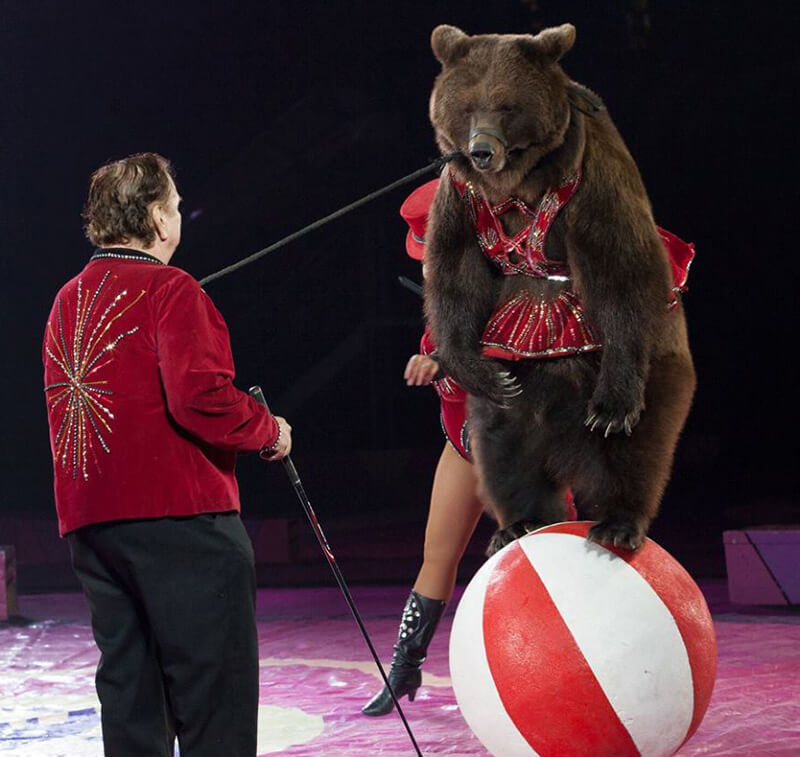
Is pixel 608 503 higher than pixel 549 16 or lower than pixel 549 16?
lower

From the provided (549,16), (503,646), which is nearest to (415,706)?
(503,646)

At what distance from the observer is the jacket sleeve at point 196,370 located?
1899 millimetres

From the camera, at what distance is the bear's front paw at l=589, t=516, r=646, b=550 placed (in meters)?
2.05

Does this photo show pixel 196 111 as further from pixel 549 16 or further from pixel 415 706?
pixel 415 706

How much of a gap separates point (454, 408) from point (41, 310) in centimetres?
495

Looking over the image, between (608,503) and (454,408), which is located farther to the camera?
(454,408)

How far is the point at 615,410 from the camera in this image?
2004mm

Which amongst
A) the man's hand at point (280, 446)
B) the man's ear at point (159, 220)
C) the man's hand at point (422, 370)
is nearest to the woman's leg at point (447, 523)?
the man's hand at point (422, 370)

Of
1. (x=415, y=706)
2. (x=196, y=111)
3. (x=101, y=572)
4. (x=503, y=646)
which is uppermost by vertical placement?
(x=196, y=111)

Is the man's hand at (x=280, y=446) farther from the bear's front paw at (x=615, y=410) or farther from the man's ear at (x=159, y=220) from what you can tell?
the bear's front paw at (x=615, y=410)

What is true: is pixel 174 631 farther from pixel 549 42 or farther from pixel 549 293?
pixel 549 42

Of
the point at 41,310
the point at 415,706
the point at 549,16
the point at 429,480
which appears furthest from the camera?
the point at 429,480

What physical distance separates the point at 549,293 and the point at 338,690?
5.46ft

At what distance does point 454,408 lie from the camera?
2.82 meters
